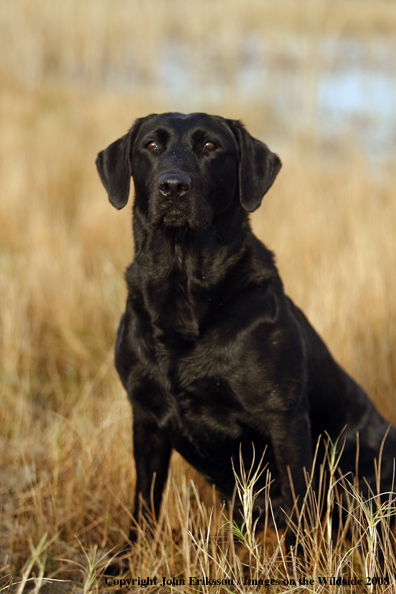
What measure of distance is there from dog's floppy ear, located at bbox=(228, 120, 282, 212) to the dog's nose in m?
0.24

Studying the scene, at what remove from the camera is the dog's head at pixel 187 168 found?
5.98 feet

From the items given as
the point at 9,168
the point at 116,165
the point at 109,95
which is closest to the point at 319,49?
the point at 109,95

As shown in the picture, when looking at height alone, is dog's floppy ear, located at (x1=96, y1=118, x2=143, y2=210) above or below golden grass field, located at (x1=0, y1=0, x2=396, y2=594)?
above

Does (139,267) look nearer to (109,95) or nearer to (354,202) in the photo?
(354,202)

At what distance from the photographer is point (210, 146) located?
199 centimetres

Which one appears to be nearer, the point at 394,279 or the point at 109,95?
the point at 394,279

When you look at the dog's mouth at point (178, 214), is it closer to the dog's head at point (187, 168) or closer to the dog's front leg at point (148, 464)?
the dog's head at point (187, 168)

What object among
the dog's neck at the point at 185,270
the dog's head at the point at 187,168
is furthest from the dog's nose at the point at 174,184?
the dog's neck at the point at 185,270

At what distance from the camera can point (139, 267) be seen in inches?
78.0

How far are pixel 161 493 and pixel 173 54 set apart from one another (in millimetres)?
13034

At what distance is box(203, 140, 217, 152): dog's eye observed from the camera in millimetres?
1990

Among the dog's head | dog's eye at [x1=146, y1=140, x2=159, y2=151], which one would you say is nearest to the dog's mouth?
the dog's head

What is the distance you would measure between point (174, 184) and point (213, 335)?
19.2 inches

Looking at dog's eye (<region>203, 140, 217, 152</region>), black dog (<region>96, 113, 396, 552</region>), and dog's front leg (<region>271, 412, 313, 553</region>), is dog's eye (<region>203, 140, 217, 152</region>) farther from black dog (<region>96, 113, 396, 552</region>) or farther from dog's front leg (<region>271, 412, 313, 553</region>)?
dog's front leg (<region>271, 412, 313, 553</region>)
